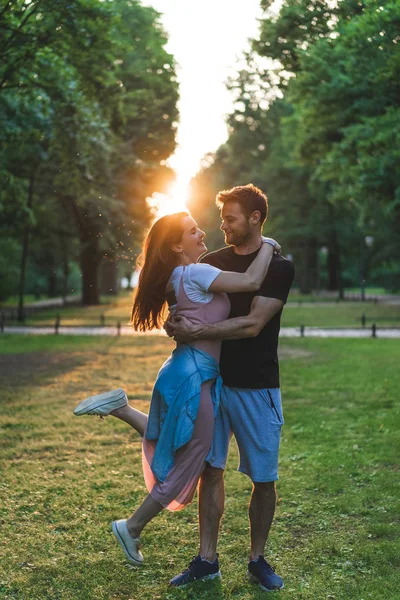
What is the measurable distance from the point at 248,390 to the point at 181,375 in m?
0.44

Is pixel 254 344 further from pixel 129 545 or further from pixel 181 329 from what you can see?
pixel 129 545

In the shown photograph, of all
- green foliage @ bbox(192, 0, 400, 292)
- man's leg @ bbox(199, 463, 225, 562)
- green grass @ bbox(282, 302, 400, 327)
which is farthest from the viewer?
green grass @ bbox(282, 302, 400, 327)

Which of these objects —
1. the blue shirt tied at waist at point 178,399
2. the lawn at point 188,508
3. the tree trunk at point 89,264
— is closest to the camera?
the blue shirt tied at waist at point 178,399

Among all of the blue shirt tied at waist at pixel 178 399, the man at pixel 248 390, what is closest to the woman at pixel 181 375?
the blue shirt tied at waist at pixel 178 399

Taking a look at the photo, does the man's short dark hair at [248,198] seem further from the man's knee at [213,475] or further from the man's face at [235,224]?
the man's knee at [213,475]

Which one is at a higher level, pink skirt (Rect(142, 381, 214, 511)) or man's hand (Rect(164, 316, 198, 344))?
man's hand (Rect(164, 316, 198, 344))

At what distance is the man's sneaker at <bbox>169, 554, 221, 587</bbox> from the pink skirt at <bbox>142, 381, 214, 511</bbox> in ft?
1.47

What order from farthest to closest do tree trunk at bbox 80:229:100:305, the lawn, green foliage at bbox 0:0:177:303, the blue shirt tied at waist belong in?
1. tree trunk at bbox 80:229:100:305
2. green foliage at bbox 0:0:177:303
3. the lawn
4. the blue shirt tied at waist

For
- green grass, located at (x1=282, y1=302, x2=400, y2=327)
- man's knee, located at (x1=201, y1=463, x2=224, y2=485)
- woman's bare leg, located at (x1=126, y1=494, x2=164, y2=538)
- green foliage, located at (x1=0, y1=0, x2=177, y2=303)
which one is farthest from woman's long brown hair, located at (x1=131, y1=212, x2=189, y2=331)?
green grass, located at (x1=282, y1=302, x2=400, y2=327)

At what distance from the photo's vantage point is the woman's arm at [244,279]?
404 cm

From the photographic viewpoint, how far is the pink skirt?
4098mm

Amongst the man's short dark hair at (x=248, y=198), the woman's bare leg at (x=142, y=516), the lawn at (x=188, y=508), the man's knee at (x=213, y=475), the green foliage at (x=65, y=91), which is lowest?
the lawn at (x=188, y=508)

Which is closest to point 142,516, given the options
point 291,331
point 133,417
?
point 133,417

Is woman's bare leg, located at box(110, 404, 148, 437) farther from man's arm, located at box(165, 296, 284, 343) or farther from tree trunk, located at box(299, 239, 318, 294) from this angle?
tree trunk, located at box(299, 239, 318, 294)
